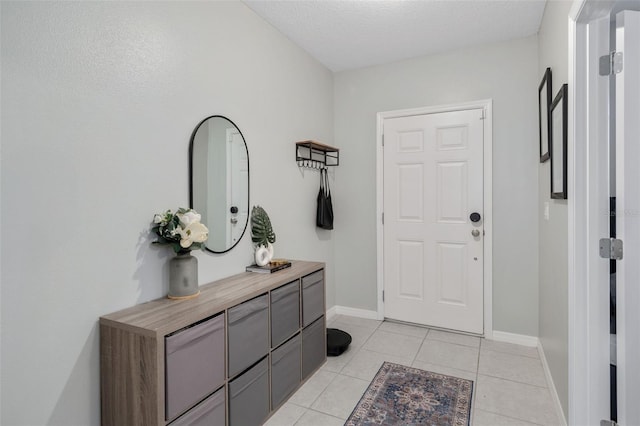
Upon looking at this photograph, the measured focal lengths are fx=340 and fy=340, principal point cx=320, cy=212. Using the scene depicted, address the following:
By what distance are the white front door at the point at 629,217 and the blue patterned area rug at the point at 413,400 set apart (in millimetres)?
798

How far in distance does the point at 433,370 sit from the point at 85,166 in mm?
2466

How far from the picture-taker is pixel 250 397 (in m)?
1.79

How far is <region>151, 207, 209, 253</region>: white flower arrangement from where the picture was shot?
64.2 inches

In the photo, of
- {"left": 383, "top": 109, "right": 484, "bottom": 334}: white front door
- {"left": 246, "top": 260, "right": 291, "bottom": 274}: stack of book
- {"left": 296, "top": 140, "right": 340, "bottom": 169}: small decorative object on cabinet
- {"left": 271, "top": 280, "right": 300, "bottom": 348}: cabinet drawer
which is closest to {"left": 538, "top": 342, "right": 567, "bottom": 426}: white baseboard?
{"left": 383, "top": 109, "right": 484, "bottom": 334}: white front door

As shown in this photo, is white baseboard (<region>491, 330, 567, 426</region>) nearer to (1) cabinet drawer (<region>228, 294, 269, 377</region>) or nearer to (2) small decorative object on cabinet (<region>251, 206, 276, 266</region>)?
(1) cabinet drawer (<region>228, 294, 269, 377</region>)

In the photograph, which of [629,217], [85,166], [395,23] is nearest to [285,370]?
[85,166]

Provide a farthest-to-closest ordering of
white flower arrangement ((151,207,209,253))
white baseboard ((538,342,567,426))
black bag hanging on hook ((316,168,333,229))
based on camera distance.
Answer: black bag hanging on hook ((316,168,333,229)), white baseboard ((538,342,567,426)), white flower arrangement ((151,207,209,253))

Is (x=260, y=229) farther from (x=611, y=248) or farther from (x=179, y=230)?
(x=611, y=248)

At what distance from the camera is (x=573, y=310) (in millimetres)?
1587

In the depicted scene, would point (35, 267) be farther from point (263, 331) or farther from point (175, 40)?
point (175, 40)

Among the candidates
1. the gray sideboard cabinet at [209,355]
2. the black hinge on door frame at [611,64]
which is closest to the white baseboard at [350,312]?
the gray sideboard cabinet at [209,355]

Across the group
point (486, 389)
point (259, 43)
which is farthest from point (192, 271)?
point (486, 389)

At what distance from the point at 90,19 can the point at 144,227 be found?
92 centimetres

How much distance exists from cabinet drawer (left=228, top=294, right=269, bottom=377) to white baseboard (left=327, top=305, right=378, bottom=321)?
1724 mm
